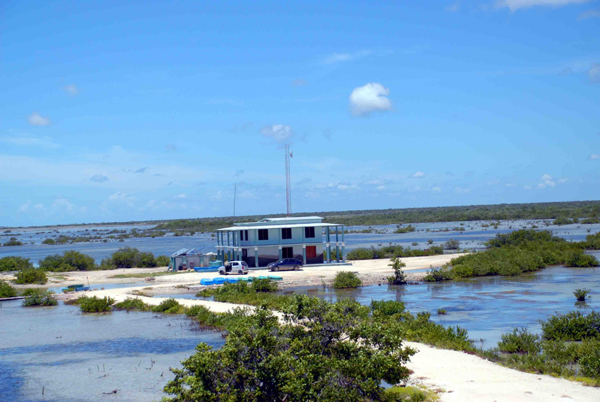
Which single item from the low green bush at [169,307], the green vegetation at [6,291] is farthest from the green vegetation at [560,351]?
the green vegetation at [6,291]

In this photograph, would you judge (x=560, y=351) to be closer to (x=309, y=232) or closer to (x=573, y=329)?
(x=573, y=329)

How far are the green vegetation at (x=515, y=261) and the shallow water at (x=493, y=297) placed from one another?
1.27 meters

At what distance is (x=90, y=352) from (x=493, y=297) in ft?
71.2

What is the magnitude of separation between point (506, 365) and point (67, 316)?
23773 mm

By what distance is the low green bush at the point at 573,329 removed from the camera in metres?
20.1

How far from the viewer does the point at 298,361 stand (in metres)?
12.2

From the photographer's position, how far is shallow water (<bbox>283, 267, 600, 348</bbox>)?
24578mm

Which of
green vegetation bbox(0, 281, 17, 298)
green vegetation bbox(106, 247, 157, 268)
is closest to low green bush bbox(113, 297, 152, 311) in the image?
green vegetation bbox(0, 281, 17, 298)

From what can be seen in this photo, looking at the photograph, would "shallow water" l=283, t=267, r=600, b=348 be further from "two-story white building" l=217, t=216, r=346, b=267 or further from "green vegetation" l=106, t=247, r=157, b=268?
"green vegetation" l=106, t=247, r=157, b=268

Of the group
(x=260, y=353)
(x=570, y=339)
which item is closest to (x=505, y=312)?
(x=570, y=339)

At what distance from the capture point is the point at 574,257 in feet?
155

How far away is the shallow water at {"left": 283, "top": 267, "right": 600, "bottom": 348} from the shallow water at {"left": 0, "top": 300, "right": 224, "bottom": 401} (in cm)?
1035

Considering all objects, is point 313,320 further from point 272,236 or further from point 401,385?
point 272,236

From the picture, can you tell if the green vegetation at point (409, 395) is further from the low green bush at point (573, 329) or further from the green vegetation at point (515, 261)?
the green vegetation at point (515, 261)
